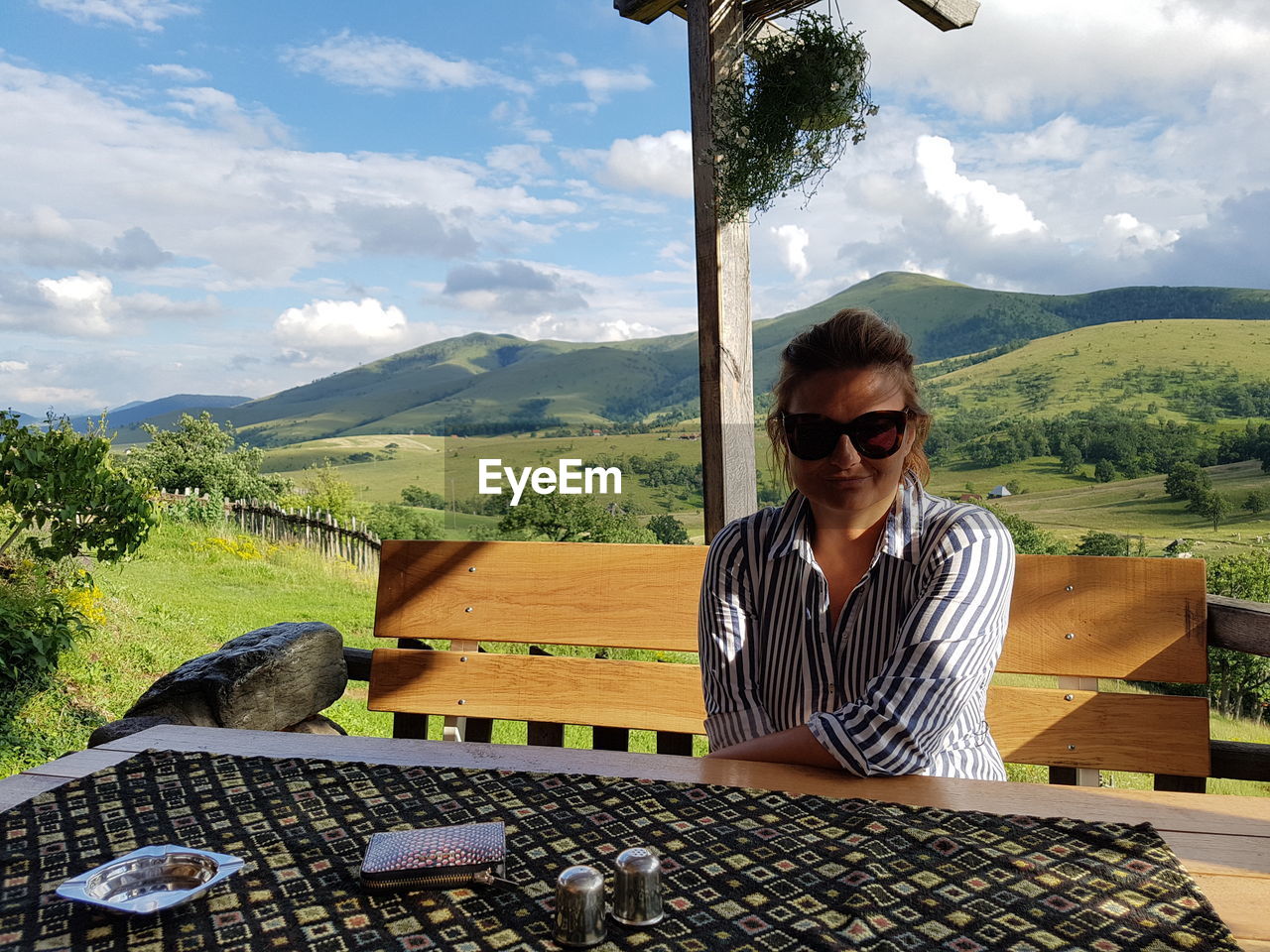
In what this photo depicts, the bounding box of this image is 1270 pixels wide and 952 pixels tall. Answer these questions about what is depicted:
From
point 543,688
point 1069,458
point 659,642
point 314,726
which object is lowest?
point 314,726

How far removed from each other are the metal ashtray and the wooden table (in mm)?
365

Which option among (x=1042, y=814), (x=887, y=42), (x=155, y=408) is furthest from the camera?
(x=155, y=408)

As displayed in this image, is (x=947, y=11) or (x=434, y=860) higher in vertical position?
(x=947, y=11)

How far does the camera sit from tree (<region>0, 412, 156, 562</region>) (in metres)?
3.71

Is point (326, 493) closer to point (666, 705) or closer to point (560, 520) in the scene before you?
point (560, 520)

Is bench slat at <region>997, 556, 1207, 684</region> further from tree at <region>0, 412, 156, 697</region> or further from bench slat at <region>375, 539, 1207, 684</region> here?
tree at <region>0, 412, 156, 697</region>

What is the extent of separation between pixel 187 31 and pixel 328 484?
17938mm

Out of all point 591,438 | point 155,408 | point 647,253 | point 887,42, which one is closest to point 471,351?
point 647,253

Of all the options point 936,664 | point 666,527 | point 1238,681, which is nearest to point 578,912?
point 936,664

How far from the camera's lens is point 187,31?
27062 millimetres

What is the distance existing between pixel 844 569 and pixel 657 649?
0.68 m

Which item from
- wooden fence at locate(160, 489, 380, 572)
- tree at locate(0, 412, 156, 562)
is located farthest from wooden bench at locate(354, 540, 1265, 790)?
wooden fence at locate(160, 489, 380, 572)

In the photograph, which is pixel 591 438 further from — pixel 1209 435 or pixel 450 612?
pixel 450 612

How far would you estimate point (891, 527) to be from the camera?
62.9 inches
